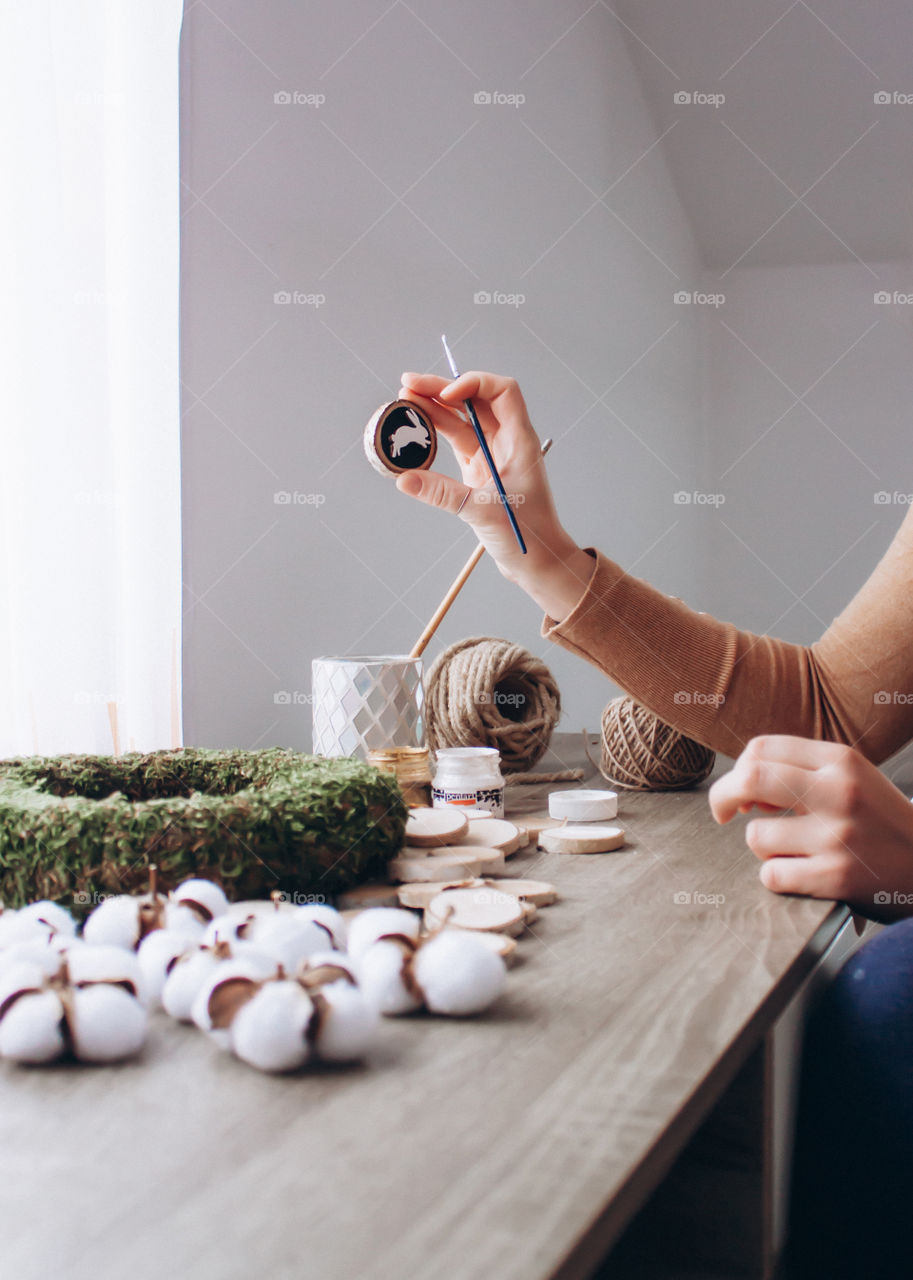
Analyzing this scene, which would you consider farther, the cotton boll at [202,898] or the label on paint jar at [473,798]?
the label on paint jar at [473,798]

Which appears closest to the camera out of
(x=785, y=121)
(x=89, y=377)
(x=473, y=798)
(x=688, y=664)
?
(x=473, y=798)

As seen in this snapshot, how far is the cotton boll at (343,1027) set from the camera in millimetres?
443

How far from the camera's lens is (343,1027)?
1.45 feet

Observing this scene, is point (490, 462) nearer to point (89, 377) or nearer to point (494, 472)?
point (494, 472)

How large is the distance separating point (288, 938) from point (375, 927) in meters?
0.05

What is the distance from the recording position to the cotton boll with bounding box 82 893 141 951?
0.56 metres

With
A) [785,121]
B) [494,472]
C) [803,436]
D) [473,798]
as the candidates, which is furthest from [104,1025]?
[785,121]

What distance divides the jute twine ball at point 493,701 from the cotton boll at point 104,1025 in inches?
31.0

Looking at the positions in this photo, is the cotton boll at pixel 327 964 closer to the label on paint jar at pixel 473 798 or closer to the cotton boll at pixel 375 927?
the cotton boll at pixel 375 927

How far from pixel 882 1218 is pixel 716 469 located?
2.28 m

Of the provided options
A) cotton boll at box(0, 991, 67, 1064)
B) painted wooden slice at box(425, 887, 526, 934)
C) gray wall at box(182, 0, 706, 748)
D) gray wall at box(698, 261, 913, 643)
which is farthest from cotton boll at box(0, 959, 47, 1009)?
gray wall at box(698, 261, 913, 643)

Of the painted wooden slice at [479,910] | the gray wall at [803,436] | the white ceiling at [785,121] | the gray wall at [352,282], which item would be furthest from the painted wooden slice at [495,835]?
the white ceiling at [785,121]

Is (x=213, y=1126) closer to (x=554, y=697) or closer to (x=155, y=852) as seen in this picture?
(x=155, y=852)

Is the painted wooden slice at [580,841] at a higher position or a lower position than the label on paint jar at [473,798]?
lower
